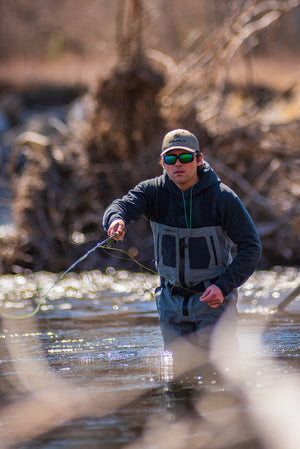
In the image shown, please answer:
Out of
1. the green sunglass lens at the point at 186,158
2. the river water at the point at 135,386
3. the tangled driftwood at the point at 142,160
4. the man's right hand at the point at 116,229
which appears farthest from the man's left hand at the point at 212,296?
the tangled driftwood at the point at 142,160

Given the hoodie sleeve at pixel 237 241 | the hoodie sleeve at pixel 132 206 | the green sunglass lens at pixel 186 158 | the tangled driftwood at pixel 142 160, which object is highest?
the tangled driftwood at pixel 142 160

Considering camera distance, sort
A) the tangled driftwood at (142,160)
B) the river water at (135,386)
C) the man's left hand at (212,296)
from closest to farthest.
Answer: the river water at (135,386) → the man's left hand at (212,296) → the tangled driftwood at (142,160)

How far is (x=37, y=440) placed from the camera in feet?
11.8

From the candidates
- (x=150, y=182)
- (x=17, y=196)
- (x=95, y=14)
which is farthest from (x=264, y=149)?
(x=95, y=14)

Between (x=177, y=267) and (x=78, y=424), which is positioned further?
(x=177, y=267)

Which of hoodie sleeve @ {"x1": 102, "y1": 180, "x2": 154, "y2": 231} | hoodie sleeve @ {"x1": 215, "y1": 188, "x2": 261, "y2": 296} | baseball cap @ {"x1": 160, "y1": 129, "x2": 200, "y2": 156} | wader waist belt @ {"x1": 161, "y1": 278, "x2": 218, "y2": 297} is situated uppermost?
baseball cap @ {"x1": 160, "y1": 129, "x2": 200, "y2": 156}

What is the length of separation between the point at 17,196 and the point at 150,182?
7.27 m

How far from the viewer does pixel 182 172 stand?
4.77 m

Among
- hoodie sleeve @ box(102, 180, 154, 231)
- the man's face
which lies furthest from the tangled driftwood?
the man's face

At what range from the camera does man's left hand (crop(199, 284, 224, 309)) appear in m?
4.53

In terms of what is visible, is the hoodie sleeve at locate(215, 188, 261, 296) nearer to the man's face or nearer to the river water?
the man's face

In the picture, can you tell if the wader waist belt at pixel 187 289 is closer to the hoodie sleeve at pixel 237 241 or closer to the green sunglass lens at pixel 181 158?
the hoodie sleeve at pixel 237 241

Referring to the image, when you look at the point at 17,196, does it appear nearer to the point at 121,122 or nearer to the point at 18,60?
the point at 121,122

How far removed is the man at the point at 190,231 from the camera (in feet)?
15.4
